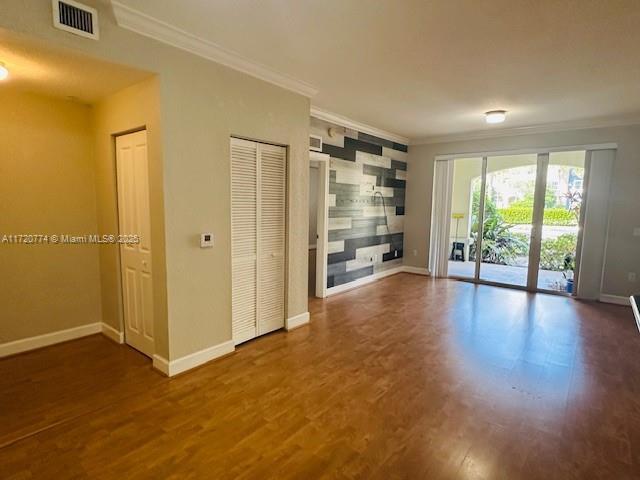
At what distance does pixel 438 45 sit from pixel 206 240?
2.51 metres

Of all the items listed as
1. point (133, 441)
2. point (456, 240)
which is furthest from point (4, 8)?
point (456, 240)

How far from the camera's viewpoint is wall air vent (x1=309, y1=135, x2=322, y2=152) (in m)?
4.52

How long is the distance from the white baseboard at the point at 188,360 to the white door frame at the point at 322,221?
2.14 m

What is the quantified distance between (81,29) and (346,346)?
10.9 feet

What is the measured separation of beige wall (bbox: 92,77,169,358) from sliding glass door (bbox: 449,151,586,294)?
5.54 meters

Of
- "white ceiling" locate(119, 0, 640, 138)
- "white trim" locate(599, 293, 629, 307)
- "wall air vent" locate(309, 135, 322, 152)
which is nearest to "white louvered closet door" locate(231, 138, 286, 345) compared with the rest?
"white ceiling" locate(119, 0, 640, 138)

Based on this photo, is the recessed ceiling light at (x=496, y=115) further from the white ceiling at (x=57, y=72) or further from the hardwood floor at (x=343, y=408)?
the white ceiling at (x=57, y=72)

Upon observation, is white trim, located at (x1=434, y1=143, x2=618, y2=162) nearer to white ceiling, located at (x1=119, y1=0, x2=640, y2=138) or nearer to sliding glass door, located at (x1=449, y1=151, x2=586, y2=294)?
sliding glass door, located at (x1=449, y1=151, x2=586, y2=294)

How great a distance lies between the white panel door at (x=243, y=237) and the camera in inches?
125

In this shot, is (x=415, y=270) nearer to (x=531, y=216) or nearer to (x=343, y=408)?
(x=531, y=216)

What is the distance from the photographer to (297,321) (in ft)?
12.8

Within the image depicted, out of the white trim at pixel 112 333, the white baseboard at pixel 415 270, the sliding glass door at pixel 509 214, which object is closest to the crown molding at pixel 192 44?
the white trim at pixel 112 333

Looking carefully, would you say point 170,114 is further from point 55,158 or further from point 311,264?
point 311,264

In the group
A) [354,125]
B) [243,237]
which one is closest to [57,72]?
[243,237]
